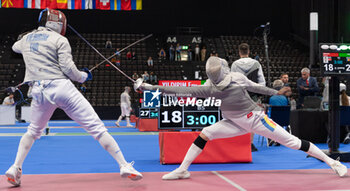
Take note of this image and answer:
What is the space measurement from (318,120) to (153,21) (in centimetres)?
1763

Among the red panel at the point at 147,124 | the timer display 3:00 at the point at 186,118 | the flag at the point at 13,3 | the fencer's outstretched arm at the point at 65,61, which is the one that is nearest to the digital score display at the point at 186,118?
the timer display 3:00 at the point at 186,118

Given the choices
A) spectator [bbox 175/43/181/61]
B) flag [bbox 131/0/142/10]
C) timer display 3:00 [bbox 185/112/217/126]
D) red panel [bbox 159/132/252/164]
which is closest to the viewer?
red panel [bbox 159/132/252/164]

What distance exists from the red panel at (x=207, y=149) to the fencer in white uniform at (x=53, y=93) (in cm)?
148

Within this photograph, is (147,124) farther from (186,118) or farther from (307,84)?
(186,118)

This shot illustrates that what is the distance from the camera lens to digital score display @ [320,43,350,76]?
4.98m

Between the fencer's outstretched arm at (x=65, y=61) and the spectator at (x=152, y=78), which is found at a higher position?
the fencer's outstretched arm at (x=65, y=61)

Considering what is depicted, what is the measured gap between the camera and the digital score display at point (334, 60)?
4.98 metres

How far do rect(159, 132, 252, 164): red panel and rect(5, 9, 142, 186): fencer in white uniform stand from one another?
1484 mm

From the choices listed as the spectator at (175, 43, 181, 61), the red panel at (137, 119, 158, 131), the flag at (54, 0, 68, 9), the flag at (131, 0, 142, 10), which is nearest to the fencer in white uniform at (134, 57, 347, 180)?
the red panel at (137, 119, 158, 131)

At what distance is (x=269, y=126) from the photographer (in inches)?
153

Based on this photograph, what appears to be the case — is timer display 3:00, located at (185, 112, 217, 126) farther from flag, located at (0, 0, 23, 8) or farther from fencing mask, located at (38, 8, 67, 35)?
flag, located at (0, 0, 23, 8)

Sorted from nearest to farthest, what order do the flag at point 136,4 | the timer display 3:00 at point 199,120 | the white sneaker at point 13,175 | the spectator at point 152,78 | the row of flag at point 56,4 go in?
the white sneaker at point 13,175 < the timer display 3:00 at point 199,120 < the row of flag at point 56,4 < the flag at point 136,4 < the spectator at point 152,78

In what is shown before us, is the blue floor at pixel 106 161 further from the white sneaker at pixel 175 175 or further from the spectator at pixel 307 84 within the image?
the spectator at pixel 307 84

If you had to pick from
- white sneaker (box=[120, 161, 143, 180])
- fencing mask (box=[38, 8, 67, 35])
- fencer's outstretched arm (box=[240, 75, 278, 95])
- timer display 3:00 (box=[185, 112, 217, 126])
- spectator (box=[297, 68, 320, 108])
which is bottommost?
white sneaker (box=[120, 161, 143, 180])
